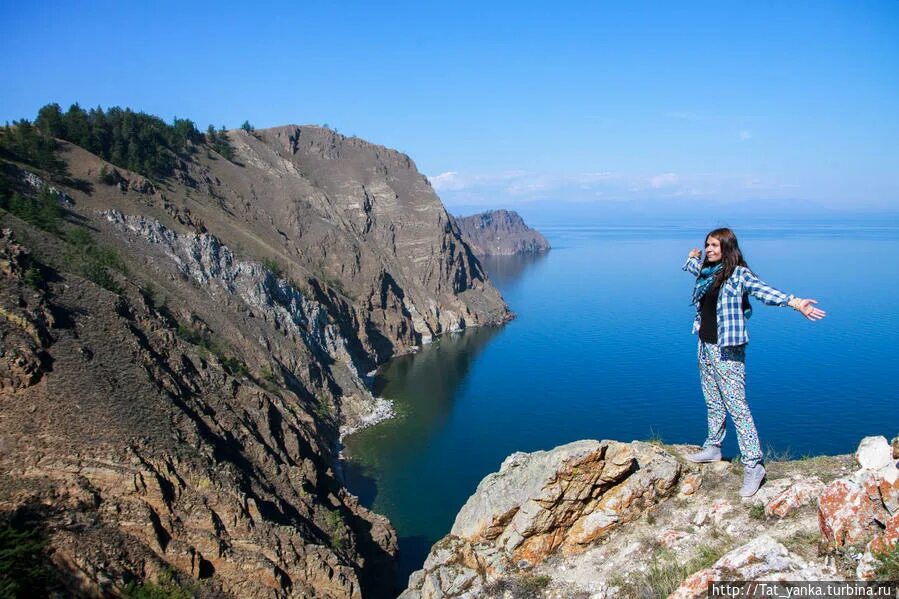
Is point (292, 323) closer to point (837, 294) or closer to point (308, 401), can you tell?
point (308, 401)

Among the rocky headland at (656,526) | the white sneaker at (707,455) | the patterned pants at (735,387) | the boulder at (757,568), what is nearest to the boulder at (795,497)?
the rocky headland at (656,526)

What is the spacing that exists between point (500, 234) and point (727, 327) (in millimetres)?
179903

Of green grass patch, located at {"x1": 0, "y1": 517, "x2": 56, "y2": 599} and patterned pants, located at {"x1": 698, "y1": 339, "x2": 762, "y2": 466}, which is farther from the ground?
patterned pants, located at {"x1": 698, "y1": 339, "x2": 762, "y2": 466}

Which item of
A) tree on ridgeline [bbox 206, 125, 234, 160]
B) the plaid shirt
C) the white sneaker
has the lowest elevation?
the white sneaker

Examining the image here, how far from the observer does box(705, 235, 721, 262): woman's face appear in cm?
708

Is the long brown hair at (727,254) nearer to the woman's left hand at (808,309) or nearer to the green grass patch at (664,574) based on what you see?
the woman's left hand at (808,309)

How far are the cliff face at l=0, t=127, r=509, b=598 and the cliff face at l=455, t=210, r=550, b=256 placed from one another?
12363 centimetres

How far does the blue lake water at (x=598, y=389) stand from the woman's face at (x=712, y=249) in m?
10.6

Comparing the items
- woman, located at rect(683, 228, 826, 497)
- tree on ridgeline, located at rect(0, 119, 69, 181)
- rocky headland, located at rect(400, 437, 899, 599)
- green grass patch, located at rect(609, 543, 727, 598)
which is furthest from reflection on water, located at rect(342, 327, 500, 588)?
tree on ridgeline, located at rect(0, 119, 69, 181)

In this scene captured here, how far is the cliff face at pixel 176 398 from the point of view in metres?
16.0

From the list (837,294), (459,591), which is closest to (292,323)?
(459,591)

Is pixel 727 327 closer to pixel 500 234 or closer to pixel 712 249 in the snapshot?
pixel 712 249

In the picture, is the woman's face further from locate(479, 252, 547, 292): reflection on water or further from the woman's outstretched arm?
locate(479, 252, 547, 292): reflection on water

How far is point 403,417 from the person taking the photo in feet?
147
